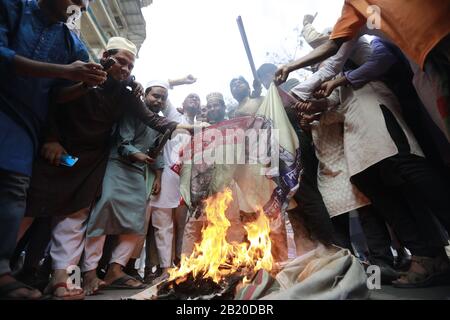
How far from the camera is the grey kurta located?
2633 mm

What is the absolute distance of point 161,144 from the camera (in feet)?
10.1

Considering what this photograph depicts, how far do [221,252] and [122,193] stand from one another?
1170 mm

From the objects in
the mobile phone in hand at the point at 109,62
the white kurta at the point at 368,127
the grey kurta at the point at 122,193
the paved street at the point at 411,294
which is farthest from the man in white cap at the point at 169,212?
the paved street at the point at 411,294

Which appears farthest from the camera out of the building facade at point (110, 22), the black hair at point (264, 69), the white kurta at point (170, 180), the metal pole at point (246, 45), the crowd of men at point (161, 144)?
the building facade at point (110, 22)

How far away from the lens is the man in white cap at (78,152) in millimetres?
2342

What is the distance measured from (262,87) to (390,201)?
3775 mm

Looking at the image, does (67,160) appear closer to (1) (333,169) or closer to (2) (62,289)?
(2) (62,289)

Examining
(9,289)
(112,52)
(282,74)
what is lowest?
(9,289)

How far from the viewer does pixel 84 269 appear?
2.61 meters

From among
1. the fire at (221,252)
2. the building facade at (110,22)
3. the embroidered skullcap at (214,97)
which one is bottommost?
the fire at (221,252)

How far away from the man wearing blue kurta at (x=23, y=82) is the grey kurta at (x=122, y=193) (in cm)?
79

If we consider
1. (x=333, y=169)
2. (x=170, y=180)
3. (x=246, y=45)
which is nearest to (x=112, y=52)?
(x=170, y=180)

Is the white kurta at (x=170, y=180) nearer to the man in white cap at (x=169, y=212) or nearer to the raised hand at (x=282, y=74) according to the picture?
the man in white cap at (x=169, y=212)

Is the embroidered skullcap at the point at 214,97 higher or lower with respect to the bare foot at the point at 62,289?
higher
